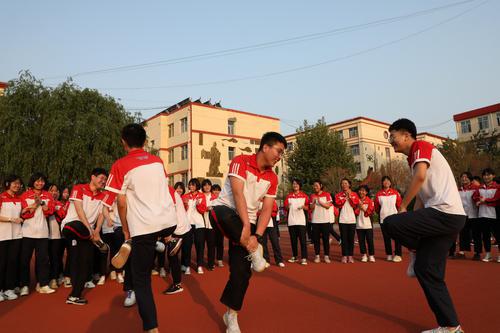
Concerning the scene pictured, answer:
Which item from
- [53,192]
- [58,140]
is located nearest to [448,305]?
[53,192]

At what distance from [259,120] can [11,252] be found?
38.3m

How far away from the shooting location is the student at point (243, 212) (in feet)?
12.1

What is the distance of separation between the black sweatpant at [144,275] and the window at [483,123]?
54.1 meters

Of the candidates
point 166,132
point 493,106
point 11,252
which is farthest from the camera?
point 493,106

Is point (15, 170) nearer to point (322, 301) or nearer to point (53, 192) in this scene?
point (53, 192)

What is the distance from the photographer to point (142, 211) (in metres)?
3.63

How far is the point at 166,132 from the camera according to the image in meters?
41.7

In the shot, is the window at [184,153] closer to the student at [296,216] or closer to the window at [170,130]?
the window at [170,130]

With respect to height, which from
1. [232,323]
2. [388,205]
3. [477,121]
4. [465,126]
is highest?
[477,121]

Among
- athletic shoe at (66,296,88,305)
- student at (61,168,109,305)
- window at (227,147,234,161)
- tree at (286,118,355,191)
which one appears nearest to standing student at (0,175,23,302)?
student at (61,168,109,305)

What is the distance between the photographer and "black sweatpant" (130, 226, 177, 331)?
342 cm

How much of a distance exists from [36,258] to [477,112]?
54622 millimetres

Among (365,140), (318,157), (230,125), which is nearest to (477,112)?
(365,140)

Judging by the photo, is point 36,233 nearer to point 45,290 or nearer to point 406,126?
point 45,290
